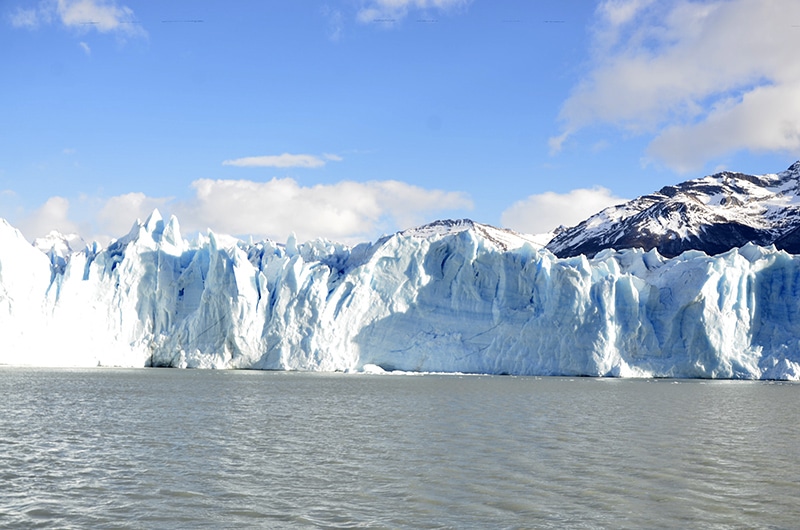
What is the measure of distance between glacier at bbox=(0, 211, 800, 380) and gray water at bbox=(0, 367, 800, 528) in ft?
51.2

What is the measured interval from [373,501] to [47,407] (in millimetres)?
12927

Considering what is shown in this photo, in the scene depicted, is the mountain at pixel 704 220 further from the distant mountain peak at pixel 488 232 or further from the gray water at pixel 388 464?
the gray water at pixel 388 464

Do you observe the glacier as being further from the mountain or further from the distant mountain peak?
the distant mountain peak

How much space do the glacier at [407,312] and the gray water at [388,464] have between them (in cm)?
1560

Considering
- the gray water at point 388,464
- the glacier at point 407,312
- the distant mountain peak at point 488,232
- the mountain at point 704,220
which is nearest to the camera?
the gray water at point 388,464

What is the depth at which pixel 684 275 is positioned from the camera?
38688 millimetres

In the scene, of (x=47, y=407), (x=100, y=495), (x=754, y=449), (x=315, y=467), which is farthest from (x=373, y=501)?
(x=47, y=407)

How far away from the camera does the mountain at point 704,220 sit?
91.7m

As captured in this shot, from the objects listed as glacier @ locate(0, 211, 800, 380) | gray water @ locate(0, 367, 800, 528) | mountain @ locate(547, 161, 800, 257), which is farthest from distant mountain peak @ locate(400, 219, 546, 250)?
gray water @ locate(0, 367, 800, 528)

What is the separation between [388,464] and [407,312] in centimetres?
2803

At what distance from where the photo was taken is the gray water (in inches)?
323

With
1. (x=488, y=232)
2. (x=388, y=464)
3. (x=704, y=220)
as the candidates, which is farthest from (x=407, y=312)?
(x=488, y=232)

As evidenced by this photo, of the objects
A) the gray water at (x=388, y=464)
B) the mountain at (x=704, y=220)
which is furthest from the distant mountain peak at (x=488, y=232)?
the gray water at (x=388, y=464)

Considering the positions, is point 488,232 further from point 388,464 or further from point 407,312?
point 388,464
